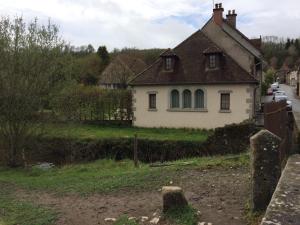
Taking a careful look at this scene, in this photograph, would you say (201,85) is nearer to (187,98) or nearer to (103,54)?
(187,98)

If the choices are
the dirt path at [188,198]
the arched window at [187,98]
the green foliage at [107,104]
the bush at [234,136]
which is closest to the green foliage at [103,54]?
the green foliage at [107,104]

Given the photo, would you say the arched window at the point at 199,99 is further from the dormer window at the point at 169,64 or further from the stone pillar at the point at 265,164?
the stone pillar at the point at 265,164

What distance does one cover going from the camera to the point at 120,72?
56.0 metres

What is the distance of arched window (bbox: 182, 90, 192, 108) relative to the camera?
98.6 ft

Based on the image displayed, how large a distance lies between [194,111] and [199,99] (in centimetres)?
95

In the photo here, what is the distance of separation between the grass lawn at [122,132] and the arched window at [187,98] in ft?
6.31

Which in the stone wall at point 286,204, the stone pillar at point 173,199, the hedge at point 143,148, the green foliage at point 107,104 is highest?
the green foliage at point 107,104

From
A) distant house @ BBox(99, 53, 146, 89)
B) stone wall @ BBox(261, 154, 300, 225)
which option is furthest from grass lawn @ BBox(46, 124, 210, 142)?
distant house @ BBox(99, 53, 146, 89)

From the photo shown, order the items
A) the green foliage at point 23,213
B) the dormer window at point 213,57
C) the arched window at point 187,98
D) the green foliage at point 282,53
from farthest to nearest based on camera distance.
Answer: the green foliage at point 282,53, the arched window at point 187,98, the dormer window at point 213,57, the green foliage at point 23,213

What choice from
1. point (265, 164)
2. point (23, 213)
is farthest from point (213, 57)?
point (265, 164)

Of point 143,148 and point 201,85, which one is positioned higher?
point 201,85

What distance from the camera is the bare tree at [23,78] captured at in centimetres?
1544

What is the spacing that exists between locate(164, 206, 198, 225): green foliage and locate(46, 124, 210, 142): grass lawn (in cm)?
1130

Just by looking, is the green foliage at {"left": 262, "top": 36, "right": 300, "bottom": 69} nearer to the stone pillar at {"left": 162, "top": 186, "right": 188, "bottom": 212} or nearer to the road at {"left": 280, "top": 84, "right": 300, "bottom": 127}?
the road at {"left": 280, "top": 84, "right": 300, "bottom": 127}
